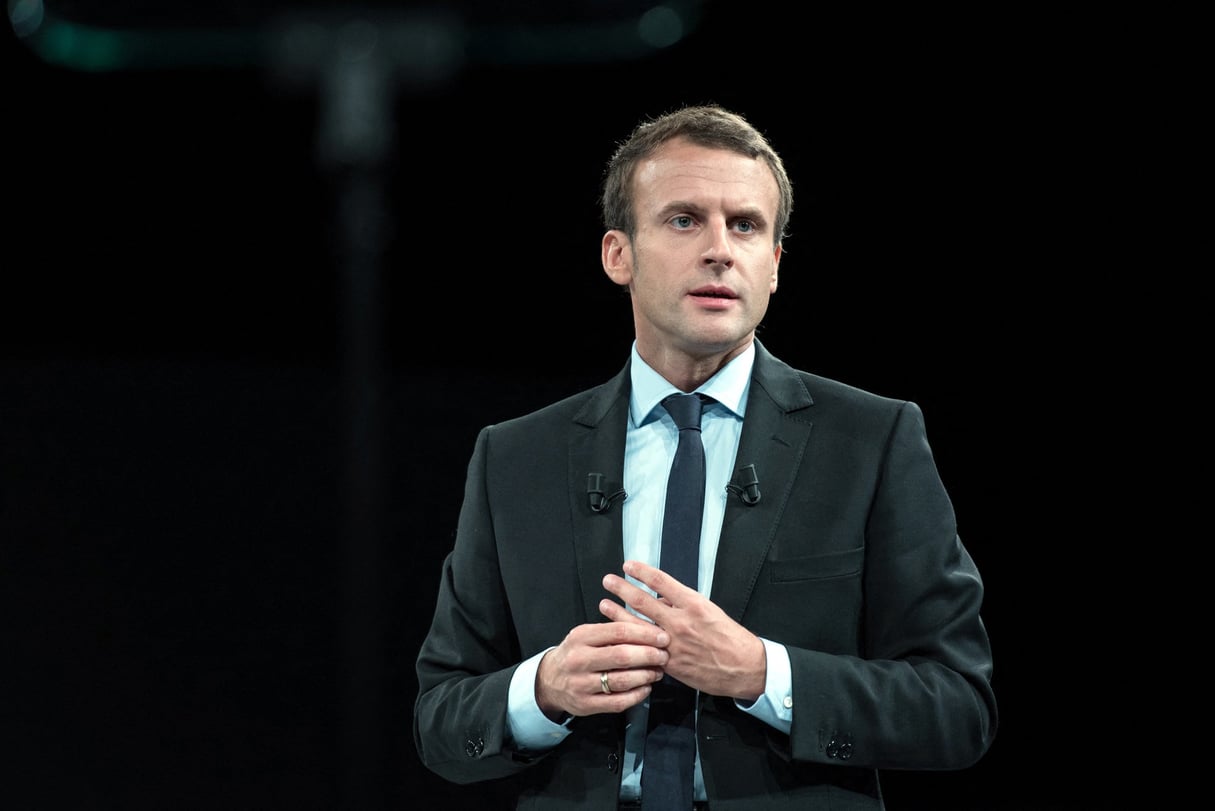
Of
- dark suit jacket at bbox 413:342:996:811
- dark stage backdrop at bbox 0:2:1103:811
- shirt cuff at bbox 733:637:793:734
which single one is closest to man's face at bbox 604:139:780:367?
dark suit jacket at bbox 413:342:996:811

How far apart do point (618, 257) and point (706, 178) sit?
0.83ft

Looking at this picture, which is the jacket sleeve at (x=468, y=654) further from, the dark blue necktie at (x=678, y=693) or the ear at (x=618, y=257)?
the ear at (x=618, y=257)

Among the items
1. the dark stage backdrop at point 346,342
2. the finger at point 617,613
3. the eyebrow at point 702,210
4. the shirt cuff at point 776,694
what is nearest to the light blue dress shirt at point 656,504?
the shirt cuff at point 776,694

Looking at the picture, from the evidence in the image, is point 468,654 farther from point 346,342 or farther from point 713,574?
point 346,342

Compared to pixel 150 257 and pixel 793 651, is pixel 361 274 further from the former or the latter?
pixel 793 651

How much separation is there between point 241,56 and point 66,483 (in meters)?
1.39

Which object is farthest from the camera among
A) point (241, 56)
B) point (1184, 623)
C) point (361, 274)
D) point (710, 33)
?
point (710, 33)

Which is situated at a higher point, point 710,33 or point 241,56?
point 710,33

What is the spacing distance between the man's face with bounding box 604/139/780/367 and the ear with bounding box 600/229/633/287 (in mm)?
75

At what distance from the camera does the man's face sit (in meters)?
2.09

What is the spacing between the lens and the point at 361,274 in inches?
123

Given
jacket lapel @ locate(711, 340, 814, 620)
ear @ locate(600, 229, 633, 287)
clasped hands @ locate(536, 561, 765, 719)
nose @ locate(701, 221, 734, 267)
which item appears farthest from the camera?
ear @ locate(600, 229, 633, 287)

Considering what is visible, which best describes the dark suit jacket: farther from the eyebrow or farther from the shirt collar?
the eyebrow

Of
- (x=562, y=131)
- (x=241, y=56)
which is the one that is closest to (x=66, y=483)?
(x=241, y=56)
